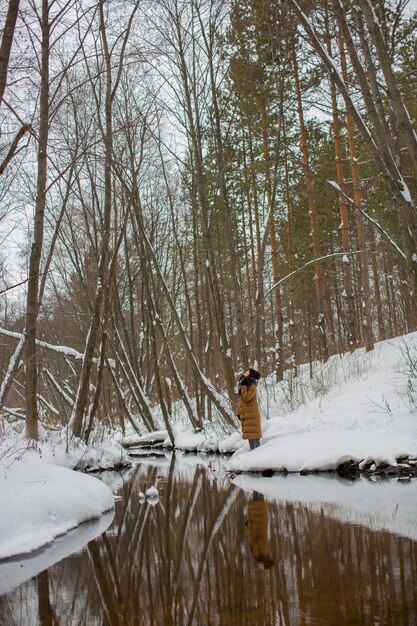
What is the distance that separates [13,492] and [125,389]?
18.6m

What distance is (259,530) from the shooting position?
5.10 metres

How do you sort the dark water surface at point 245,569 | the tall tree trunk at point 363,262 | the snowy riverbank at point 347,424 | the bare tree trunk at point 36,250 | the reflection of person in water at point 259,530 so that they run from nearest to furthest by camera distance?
the dark water surface at point 245,569
the reflection of person in water at point 259,530
the snowy riverbank at point 347,424
the bare tree trunk at point 36,250
the tall tree trunk at point 363,262

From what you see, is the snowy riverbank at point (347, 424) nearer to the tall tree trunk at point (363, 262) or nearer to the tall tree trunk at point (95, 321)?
the tall tree trunk at point (363, 262)

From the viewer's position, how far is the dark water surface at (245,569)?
10.2 ft

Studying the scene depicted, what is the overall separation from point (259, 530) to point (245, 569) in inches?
48.3

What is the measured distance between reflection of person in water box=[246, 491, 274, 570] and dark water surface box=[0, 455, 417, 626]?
0.01 m

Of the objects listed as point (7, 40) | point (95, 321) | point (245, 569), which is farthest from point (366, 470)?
point (7, 40)

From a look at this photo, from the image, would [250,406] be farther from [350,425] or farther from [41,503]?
[41,503]

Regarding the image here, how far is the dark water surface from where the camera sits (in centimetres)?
309

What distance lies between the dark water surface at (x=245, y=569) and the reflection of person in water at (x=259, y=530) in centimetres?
1

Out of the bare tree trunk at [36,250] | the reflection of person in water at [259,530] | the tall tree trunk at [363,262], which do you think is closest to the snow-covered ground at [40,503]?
the bare tree trunk at [36,250]

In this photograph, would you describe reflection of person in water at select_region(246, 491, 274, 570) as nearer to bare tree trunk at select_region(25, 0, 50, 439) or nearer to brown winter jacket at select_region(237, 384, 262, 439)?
brown winter jacket at select_region(237, 384, 262, 439)

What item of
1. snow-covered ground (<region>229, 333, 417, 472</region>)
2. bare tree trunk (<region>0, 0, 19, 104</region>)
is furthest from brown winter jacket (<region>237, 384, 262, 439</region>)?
bare tree trunk (<region>0, 0, 19, 104</region>)

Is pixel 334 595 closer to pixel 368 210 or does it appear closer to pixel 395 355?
pixel 395 355
